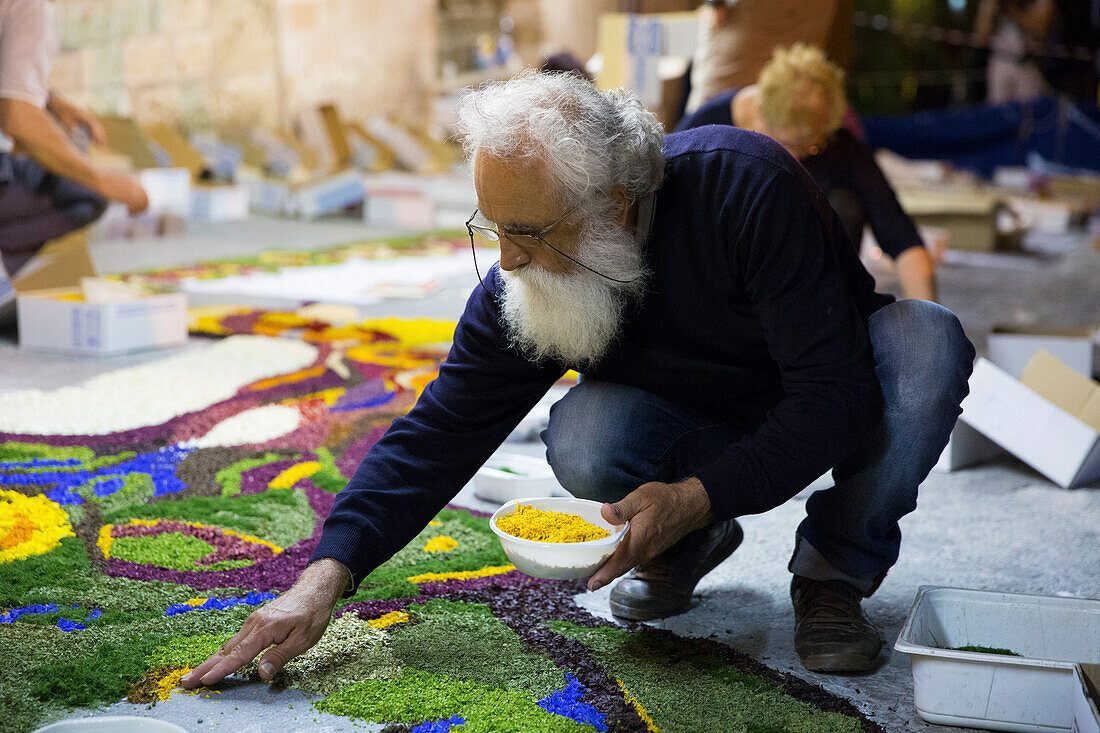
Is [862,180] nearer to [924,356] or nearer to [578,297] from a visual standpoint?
[924,356]

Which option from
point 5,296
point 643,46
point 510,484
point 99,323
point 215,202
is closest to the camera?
point 510,484

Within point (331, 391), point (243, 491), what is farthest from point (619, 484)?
point (331, 391)

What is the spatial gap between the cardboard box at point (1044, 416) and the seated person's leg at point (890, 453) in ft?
3.33

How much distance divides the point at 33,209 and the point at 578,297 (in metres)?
2.83

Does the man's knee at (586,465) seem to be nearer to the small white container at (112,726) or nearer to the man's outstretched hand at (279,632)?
the man's outstretched hand at (279,632)

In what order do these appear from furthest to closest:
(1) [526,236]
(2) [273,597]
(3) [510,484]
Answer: (3) [510,484] → (2) [273,597] → (1) [526,236]

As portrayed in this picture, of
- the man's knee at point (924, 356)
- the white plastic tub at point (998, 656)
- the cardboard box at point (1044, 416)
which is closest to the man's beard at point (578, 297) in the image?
the man's knee at point (924, 356)

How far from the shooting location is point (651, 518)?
4.58ft

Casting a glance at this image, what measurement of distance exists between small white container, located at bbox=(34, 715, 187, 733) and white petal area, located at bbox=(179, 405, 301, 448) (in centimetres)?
130

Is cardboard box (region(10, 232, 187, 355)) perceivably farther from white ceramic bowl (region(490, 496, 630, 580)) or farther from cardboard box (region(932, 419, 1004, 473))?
cardboard box (region(932, 419, 1004, 473))

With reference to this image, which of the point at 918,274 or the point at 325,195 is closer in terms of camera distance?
the point at 918,274

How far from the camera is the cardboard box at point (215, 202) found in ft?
22.2

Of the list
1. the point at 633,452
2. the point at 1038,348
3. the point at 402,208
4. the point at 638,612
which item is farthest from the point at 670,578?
the point at 402,208

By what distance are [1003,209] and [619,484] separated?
703cm
